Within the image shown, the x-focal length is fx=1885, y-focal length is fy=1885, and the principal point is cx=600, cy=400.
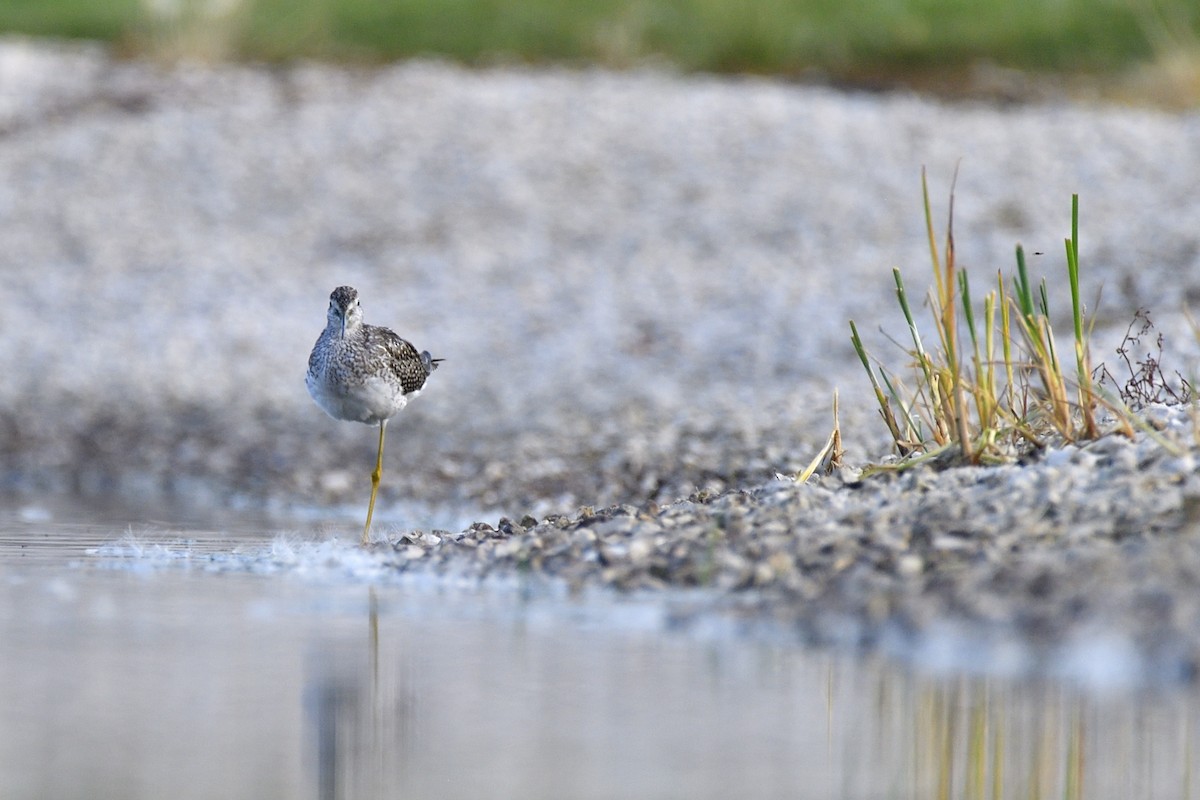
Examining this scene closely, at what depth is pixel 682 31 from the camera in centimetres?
3444

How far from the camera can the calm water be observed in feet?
18.6

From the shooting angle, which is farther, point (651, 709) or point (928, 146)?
point (928, 146)

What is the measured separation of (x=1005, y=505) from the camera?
8727 mm

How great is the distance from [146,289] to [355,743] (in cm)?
1597

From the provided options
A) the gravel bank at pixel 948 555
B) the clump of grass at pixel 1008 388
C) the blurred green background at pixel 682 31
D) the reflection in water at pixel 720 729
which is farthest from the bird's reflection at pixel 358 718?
the blurred green background at pixel 682 31

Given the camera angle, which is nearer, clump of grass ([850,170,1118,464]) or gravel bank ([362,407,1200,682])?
gravel bank ([362,407,1200,682])

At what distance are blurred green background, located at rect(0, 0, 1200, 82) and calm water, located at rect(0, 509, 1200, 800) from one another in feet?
78.1

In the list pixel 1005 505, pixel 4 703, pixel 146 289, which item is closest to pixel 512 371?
pixel 146 289

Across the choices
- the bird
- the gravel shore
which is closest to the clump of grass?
the gravel shore

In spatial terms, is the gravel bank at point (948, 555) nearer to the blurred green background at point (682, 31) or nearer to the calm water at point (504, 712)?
the calm water at point (504, 712)

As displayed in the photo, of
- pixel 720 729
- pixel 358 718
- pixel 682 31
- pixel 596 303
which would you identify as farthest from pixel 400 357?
pixel 682 31

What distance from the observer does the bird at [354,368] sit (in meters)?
11.7

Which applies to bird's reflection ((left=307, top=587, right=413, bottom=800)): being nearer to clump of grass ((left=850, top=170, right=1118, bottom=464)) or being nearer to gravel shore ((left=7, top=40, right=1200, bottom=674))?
gravel shore ((left=7, top=40, right=1200, bottom=674))

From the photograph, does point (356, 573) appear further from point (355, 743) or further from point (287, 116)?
point (287, 116)
